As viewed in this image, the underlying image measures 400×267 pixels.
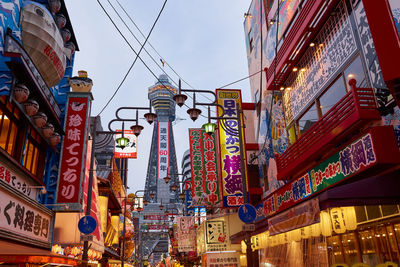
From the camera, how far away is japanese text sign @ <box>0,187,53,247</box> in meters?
9.74

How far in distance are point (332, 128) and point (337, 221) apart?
9.15ft

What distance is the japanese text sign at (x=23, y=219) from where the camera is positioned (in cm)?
974

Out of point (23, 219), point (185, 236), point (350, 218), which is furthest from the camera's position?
point (185, 236)

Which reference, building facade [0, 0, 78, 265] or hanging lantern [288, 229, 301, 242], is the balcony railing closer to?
hanging lantern [288, 229, 301, 242]

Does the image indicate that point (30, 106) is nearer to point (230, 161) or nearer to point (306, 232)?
point (306, 232)

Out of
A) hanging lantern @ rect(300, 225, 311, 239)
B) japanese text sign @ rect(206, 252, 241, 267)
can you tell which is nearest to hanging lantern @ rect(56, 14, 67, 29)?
hanging lantern @ rect(300, 225, 311, 239)

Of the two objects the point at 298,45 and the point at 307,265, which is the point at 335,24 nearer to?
the point at 298,45

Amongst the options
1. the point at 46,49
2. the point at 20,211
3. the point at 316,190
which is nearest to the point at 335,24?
the point at 316,190

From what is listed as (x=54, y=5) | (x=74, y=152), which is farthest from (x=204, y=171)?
(x=54, y=5)

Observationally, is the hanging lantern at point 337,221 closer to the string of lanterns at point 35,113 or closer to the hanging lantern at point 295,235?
the hanging lantern at point 295,235

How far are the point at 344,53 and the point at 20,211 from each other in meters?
12.1

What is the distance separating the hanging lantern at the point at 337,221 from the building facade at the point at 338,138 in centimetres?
3

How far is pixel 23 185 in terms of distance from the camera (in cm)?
1216

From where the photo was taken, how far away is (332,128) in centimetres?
980
